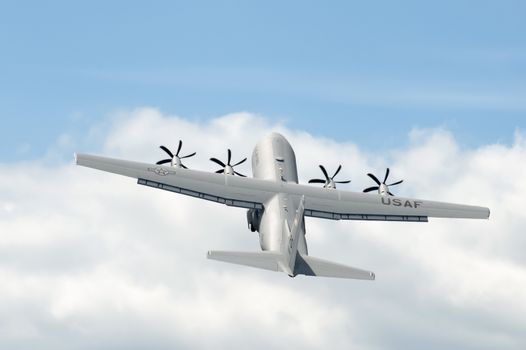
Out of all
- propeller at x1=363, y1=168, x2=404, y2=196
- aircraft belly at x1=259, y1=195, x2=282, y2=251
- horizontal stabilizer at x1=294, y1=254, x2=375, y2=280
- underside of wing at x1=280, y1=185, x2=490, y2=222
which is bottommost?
horizontal stabilizer at x1=294, y1=254, x2=375, y2=280

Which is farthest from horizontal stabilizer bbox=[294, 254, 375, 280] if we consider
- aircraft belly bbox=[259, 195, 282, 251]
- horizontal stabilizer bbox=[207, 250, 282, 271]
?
aircraft belly bbox=[259, 195, 282, 251]

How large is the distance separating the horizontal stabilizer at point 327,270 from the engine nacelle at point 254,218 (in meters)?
10.9

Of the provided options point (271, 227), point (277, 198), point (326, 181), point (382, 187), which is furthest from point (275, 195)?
point (382, 187)

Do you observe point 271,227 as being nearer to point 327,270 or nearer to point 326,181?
point 327,270

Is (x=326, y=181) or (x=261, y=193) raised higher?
Answer: (x=326, y=181)

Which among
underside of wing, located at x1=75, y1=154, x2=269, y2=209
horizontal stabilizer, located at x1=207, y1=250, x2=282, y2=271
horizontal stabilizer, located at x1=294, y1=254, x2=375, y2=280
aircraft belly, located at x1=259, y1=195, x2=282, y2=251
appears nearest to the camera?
horizontal stabilizer, located at x1=207, y1=250, x2=282, y2=271

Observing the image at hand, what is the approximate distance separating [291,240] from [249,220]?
14915 millimetres

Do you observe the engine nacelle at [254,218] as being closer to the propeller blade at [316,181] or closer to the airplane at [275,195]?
the airplane at [275,195]

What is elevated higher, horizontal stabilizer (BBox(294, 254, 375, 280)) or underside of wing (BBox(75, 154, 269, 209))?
underside of wing (BBox(75, 154, 269, 209))

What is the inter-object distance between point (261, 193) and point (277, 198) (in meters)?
1.60

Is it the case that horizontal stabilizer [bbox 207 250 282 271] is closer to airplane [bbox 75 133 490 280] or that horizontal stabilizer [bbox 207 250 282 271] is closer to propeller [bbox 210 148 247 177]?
airplane [bbox 75 133 490 280]

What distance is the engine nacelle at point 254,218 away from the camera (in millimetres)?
89562

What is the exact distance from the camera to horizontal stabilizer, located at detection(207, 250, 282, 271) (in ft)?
250

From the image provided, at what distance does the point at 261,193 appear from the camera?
89125mm
